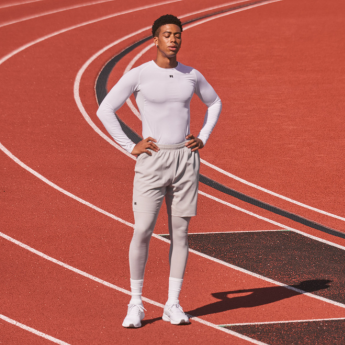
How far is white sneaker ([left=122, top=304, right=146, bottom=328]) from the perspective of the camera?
5133 millimetres

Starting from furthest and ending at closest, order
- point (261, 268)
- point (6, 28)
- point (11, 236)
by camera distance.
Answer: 1. point (6, 28)
2. point (11, 236)
3. point (261, 268)

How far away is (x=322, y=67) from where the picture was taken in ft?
47.7

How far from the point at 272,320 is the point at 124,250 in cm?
199

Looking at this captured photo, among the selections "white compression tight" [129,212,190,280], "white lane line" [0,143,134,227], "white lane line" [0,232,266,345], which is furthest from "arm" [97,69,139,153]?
"white lane line" [0,143,134,227]

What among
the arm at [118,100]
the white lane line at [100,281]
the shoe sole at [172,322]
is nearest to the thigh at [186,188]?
the arm at [118,100]

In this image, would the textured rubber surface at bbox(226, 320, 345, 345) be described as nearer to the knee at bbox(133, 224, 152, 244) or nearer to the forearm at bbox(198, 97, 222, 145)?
the knee at bbox(133, 224, 152, 244)

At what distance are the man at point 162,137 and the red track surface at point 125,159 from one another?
3.05ft

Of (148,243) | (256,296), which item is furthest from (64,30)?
(148,243)

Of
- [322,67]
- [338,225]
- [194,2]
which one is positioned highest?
[194,2]

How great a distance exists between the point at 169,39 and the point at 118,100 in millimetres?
613

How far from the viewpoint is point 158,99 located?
485cm

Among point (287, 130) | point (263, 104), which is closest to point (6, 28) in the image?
point (263, 104)

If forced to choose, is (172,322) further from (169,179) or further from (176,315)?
(169,179)

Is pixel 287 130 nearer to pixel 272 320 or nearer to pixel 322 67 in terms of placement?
pixel 322 67
